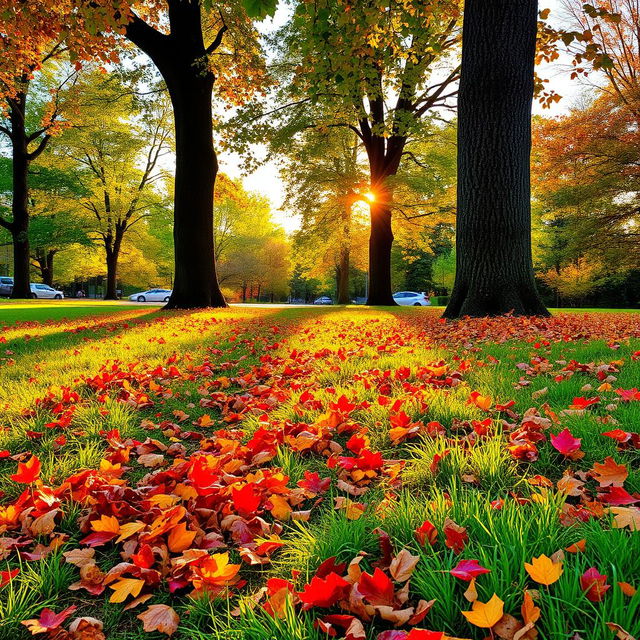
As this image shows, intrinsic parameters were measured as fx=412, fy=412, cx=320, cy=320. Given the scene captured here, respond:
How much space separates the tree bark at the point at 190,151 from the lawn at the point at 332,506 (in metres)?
8.75

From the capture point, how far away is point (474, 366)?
11.1 ft

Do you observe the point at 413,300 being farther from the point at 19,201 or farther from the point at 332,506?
the point at 332,506

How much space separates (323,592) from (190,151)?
12374 mm

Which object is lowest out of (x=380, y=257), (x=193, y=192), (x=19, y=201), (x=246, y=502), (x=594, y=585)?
(x=246, y=502)

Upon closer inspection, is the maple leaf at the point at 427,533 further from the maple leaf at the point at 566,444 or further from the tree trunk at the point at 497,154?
the tree trunk at the point at 497,154

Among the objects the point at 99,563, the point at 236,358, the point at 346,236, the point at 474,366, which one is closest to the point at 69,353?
the point at 236,358

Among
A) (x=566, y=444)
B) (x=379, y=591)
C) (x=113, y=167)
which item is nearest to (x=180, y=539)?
A: (x=379, y=591)

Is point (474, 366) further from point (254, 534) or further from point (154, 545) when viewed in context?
point (154, 545)

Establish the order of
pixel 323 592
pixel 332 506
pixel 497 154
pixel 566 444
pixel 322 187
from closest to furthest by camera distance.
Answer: pixel 323 592
pixel 332 506
pixel 566 444
pixel 497 154
pixel 322 187

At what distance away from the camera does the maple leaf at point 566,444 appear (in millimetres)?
1721

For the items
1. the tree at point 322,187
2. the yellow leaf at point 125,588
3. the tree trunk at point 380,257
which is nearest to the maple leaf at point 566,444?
the yellow leaf at point 125,588

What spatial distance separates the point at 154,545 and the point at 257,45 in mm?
14253

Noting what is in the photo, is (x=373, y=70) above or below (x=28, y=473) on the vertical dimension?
above

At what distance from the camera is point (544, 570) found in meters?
0.99
